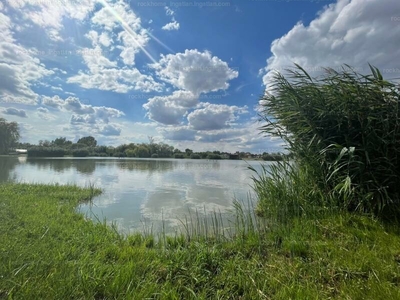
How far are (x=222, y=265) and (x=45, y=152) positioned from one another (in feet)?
154

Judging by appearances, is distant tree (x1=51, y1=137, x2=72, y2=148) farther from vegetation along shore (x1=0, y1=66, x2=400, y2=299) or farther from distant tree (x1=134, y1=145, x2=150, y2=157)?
vegetation along shore (x1=0, y1=66, x2=400, y2=299)

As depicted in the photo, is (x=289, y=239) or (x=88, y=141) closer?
(x=289, y=239)

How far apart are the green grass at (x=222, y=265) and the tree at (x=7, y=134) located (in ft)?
132

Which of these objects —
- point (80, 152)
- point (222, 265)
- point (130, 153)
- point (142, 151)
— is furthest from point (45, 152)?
point (222, 265)

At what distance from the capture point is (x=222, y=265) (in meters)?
2.09

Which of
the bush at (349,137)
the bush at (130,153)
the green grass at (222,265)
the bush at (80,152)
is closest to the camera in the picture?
the green grass at (222,265)

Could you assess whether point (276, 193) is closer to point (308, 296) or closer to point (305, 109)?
point (305, 109)

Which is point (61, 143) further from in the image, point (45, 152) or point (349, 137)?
point (349, 137)

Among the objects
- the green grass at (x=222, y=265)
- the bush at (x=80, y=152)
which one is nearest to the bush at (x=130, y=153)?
the bush at (x=80, y=152)

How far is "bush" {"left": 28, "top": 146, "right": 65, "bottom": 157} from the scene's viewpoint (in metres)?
38.8

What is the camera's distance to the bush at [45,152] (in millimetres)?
38781

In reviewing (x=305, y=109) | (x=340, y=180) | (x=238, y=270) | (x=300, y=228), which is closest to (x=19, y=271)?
(x=238, y=270)

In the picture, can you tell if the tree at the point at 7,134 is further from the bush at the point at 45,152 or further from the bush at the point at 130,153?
the bush at the point at 130,153

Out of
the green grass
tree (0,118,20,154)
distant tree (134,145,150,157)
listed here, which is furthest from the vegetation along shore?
distant tree (134,145,150,157)
